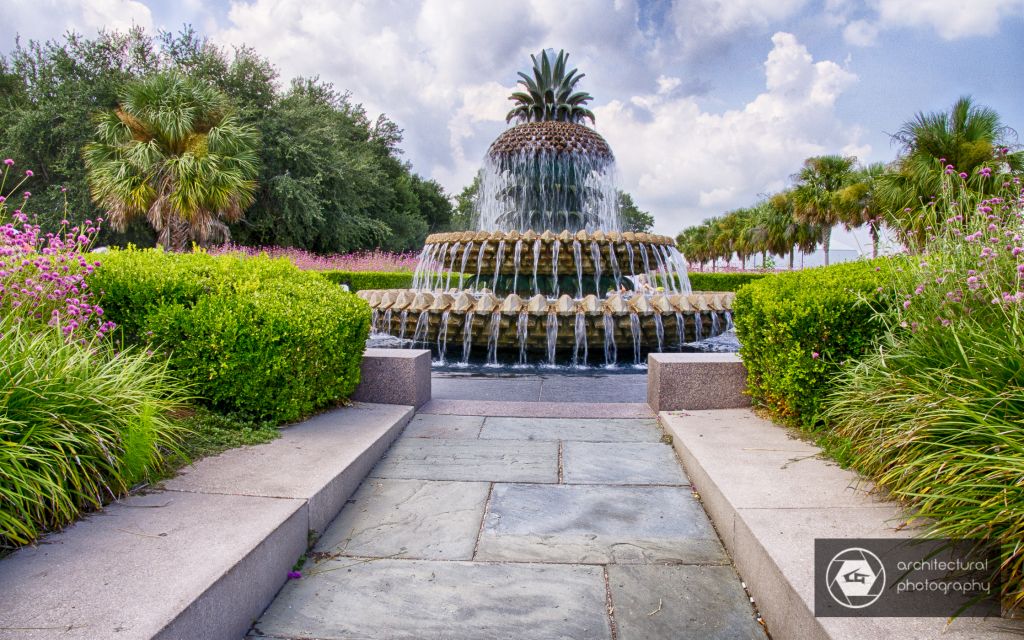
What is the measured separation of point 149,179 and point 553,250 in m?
16.5

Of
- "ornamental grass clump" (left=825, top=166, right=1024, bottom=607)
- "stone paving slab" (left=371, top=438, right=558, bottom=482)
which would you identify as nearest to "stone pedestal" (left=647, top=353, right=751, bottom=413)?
"ornamental grass clump" (left=825, top=166, right=1024, bottom=607)

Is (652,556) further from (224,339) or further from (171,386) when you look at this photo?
(171,386)

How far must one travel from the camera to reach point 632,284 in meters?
10.4

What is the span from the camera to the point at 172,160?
17.6m

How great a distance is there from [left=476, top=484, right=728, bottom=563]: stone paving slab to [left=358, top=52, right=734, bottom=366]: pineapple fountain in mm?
4153

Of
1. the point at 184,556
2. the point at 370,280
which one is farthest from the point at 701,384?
the point at 370,280

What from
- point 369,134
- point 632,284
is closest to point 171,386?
point 632,284

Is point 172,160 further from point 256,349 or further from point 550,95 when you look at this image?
point 256,349

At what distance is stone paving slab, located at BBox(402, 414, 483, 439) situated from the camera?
4512 mm

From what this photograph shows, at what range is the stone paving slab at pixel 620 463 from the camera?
140 inches

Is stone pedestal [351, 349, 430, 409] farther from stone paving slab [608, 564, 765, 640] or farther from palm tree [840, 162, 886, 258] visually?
palm tree [840, 162, 886, 258]

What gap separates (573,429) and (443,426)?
1.16 metres

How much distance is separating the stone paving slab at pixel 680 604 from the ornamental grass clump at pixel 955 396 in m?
0.83

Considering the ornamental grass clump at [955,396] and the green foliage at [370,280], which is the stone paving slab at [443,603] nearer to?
the ornamental grass clump at [955,396]
